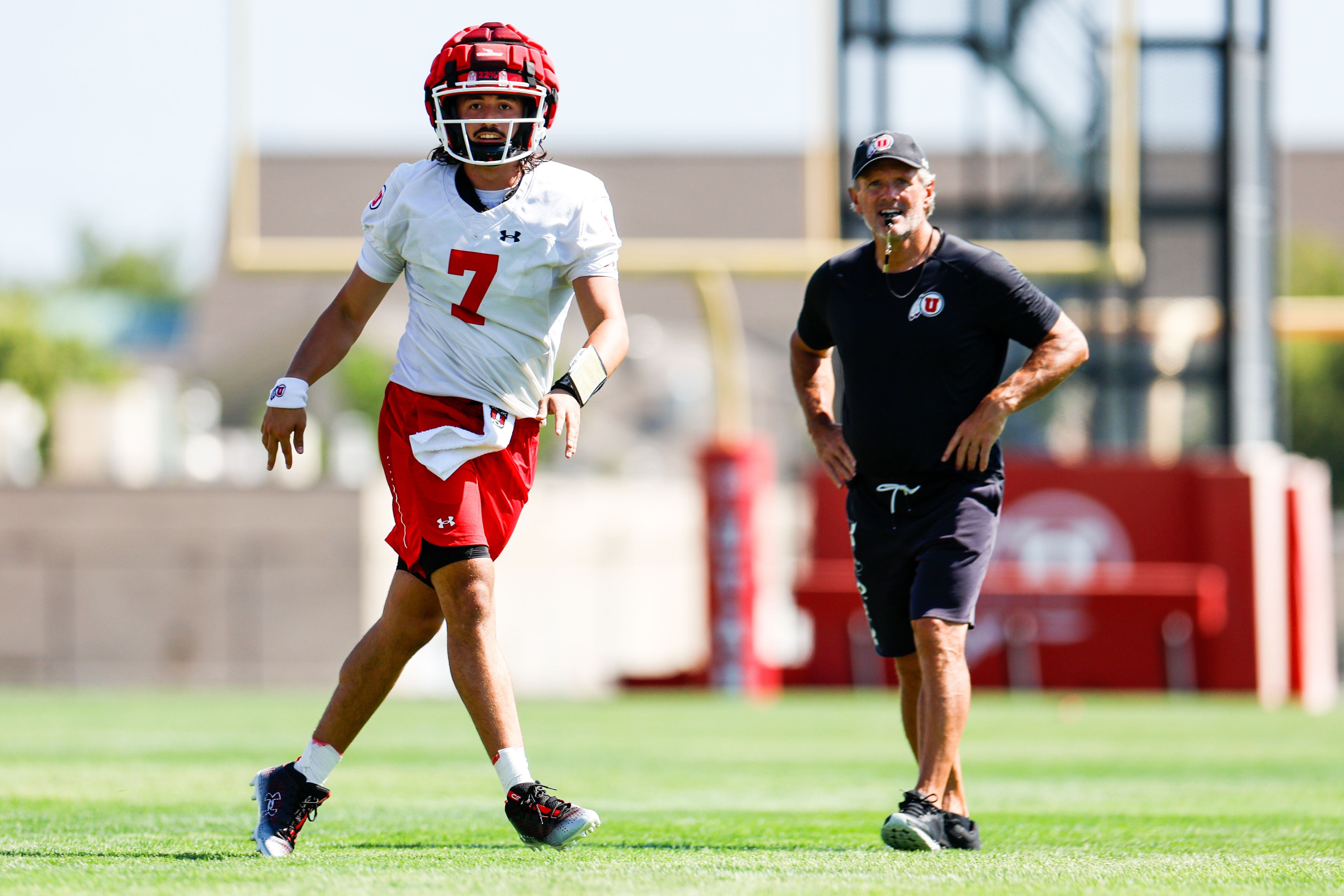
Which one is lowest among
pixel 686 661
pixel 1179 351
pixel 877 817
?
pixel 686 661

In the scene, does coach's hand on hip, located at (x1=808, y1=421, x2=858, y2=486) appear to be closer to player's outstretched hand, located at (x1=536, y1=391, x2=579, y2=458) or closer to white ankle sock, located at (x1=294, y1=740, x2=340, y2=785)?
player's outstretched hand, located at (x1=536, y1=391, x2=579, y2=458)

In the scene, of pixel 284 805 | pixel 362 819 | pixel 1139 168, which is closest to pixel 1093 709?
pixel 1139 168

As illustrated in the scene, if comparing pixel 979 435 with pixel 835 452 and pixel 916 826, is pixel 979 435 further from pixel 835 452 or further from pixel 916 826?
pixel 916 826

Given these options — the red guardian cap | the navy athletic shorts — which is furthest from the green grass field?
the red guardian cap

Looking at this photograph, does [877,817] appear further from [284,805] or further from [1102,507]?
[1102,507]

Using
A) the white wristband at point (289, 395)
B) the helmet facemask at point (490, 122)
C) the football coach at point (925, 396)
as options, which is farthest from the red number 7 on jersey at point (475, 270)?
the football coach at point (925, 396)

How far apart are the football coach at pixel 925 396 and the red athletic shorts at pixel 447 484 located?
0.90m

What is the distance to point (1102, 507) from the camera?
16031 mm

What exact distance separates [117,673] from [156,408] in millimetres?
7637

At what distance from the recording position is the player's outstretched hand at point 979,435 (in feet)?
15.4

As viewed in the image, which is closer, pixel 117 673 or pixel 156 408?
pixel 117 673

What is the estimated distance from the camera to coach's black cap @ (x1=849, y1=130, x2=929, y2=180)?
471 cm

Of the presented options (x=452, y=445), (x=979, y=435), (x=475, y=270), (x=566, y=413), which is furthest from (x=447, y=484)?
(x=979, y=435)

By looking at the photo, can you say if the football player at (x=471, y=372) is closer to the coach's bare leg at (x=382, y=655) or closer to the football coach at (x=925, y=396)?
the coach's bare leg at (x=382, y=655)
